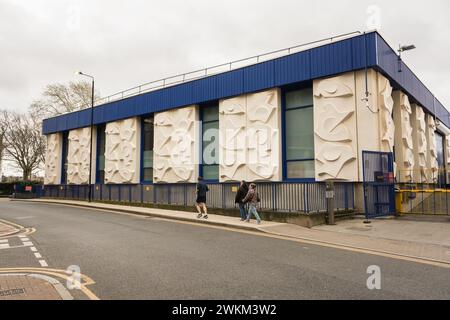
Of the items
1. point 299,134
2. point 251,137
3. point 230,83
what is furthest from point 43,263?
point 230,83

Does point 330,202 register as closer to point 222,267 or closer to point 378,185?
point 378,185

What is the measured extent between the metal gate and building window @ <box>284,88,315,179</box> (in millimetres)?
3516

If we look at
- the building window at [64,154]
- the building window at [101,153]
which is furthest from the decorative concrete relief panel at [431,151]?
the building window at [64,154]

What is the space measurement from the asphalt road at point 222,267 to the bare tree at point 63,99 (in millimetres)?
42929

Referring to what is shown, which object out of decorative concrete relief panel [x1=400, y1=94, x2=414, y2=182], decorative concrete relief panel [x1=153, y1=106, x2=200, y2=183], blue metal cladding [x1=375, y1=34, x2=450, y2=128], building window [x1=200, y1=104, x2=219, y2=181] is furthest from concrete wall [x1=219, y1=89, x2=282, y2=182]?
decorative concrete relief panel [x1=400, y1=94, x2=414, y2=182]

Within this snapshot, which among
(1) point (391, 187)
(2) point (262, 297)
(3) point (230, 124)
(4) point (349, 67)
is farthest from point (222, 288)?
(3) point (230, 124)

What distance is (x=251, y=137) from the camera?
18.4 meters

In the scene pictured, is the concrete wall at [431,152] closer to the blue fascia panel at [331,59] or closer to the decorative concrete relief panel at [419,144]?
the decorative concrete relief panel at [419,144]

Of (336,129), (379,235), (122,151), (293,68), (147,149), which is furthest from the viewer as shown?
(122,151)

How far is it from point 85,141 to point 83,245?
25.7 m

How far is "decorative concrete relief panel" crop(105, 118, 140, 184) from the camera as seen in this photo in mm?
25953

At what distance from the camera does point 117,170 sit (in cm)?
2725

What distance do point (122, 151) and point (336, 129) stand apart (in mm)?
18294

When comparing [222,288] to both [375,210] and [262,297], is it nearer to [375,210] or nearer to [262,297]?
[262,297]
